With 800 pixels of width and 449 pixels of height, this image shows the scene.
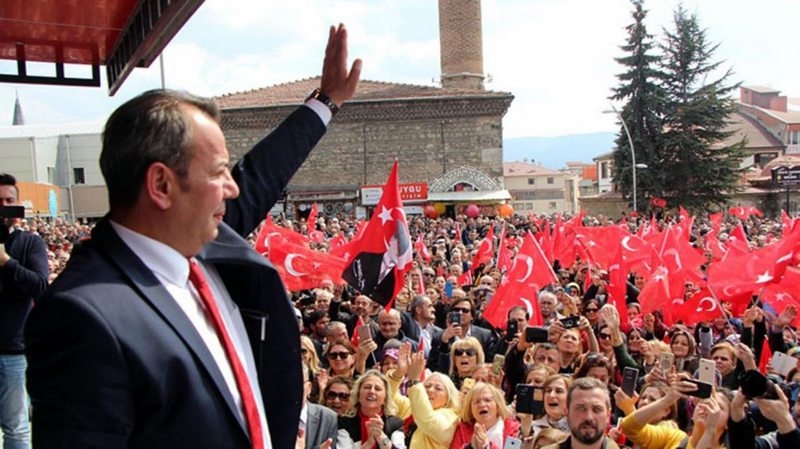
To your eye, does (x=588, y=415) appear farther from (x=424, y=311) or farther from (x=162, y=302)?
(x=424, y=311)

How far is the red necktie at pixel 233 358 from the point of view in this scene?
5.35ft

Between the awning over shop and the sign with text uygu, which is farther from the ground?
the sign with text uygu

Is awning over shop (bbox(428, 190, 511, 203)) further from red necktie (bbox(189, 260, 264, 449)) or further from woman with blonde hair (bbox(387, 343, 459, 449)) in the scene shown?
red necktie (bbox(189, 260, 264, 449))

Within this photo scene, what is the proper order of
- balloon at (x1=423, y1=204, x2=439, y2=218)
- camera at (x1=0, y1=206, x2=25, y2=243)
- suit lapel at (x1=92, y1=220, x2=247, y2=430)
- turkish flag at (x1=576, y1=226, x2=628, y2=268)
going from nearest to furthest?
suit lapel at (x1=92, y1=220, x2=247, y2=430) < camera at (x1=0, y1=206, x2=25, y2=243) < turkish flag at (x1=576, y1=226, x2=628, y2=268) < balloon at (x1=423, y1=204, x2=439, y2=218)

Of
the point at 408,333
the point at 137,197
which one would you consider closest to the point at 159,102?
the point at 137,197

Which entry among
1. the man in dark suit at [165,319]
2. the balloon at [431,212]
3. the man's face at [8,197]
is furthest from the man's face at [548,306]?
the balloon at [431,212]

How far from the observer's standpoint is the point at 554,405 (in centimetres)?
537

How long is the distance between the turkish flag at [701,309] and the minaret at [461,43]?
1373 inches

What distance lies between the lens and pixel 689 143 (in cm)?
4247

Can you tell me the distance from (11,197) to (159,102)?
292 cm

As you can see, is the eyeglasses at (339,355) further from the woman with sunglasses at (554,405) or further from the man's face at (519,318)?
the man's face at (519,318)

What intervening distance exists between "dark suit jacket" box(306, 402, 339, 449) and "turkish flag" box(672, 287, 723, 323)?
5615mm

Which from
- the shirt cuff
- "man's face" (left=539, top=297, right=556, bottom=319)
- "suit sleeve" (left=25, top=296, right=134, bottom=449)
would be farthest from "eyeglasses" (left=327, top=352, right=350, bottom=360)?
"suit sleeve" (left=25, top=296, right=134, bottom=449)

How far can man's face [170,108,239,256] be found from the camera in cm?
161
